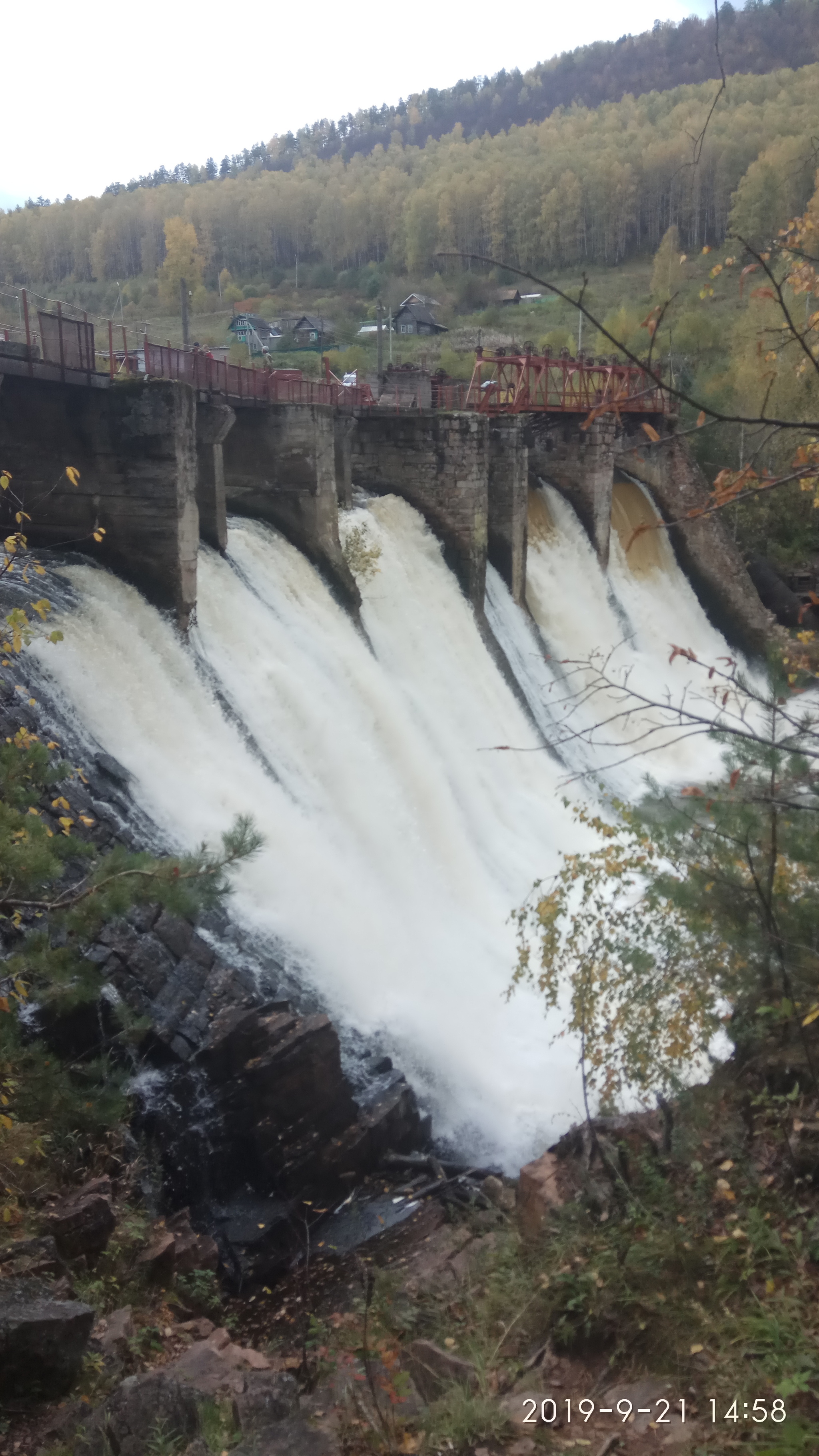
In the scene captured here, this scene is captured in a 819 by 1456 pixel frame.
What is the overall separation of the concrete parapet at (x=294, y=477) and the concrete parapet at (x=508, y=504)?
4832mm

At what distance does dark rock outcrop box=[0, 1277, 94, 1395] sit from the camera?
5.02m

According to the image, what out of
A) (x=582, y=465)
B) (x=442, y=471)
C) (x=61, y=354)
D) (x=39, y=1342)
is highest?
(x=582, y=465)

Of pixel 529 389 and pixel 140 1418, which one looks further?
pixel 529 389

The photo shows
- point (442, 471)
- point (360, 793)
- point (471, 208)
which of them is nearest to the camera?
point (360, 793)

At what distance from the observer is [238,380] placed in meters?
17.5

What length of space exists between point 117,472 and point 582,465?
15418mm

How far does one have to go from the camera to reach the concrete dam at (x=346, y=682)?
10.6m

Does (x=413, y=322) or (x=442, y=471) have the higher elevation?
(x=413, y=322)

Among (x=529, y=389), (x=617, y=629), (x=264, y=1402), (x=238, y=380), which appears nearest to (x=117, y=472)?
(x=238, y=380)

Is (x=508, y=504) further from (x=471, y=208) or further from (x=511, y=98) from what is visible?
(x=511, y=98)

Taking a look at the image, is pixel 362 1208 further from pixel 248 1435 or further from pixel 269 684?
pixel 269 684

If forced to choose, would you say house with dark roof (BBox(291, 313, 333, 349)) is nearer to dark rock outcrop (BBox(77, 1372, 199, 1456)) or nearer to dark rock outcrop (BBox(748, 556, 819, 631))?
dark rock outcrop (BBox(748, 556, 819, 631))

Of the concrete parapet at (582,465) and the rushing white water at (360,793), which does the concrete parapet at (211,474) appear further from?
the concrete parapet at (582,465)

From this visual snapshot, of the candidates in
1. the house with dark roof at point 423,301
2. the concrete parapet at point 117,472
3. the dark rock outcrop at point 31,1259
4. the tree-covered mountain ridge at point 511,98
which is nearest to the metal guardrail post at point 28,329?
the concrete parapet at point 117,472
